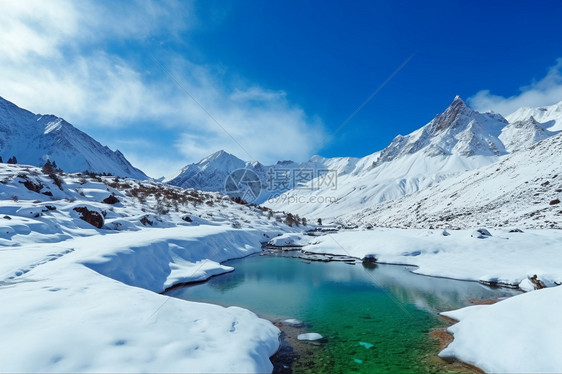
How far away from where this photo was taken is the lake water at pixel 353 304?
37.9ft

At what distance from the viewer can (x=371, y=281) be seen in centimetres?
2581

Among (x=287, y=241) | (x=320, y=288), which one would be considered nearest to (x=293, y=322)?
(x=320, y=288)

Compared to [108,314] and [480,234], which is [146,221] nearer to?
[108,314]

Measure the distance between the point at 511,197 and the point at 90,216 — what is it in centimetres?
8828

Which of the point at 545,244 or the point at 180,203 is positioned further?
the point at 180,203

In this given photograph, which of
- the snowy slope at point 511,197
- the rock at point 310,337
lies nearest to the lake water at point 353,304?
the rock at point 310,337

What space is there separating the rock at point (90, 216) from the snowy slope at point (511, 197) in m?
66.5

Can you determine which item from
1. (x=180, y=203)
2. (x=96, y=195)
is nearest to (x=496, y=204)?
(x=180, y=203)

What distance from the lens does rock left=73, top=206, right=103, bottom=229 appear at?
33.0 m

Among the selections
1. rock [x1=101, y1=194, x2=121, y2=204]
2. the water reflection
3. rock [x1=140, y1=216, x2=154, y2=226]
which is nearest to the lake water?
the water reflection

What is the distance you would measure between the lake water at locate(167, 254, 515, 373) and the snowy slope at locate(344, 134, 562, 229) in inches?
1504

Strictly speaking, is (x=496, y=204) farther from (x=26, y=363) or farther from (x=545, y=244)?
(x=26, y=363)

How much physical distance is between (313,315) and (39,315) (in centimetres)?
1295

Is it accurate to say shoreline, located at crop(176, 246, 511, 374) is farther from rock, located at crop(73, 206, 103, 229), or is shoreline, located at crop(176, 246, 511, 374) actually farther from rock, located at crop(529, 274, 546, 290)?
rock, located at crop(73, 206, 103, 229)
